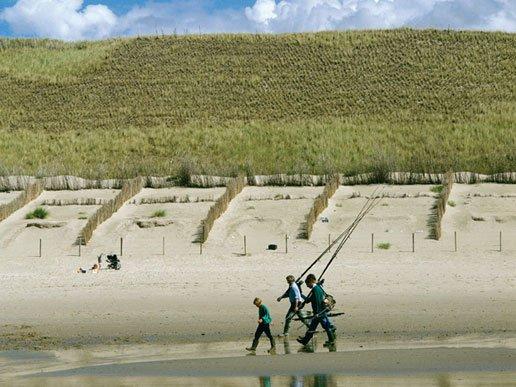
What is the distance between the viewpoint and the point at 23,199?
35.7m

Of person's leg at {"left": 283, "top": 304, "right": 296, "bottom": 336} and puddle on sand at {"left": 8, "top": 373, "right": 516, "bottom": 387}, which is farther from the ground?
person's leg at {"left": 283, "top": 304, "right": 296, "bottom": 336}

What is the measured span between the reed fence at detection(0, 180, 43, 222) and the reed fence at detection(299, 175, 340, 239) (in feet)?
29.0

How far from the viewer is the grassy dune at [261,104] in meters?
48.4

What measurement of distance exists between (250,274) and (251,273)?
0.47 feet

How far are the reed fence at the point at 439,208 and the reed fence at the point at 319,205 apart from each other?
10.0 ft

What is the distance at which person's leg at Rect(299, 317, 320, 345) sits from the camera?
19.0m

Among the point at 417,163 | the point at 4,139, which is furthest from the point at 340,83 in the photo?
the point at 417,163

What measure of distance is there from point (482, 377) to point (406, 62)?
167 ft

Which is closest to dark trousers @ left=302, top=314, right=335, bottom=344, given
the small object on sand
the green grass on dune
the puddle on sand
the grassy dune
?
the puddle on sand

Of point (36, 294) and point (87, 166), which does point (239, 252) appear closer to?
point (36, 294)

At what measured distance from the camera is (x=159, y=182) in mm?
38562

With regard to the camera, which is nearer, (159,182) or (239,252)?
(239,252)

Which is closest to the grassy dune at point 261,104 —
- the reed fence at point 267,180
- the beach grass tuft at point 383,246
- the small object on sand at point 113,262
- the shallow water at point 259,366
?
the reed fence at point 267,180

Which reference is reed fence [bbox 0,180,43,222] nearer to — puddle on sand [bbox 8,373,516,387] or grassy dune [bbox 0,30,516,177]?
grassy dune [bbox 0,30,516,177]
